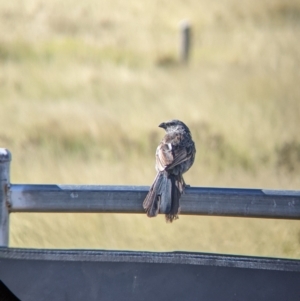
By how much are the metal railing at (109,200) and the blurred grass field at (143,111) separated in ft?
10.5

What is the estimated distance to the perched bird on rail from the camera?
12.5ft

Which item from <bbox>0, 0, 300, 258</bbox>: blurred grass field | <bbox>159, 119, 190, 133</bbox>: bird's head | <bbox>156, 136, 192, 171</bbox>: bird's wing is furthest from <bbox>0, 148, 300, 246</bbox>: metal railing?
<bbox>0, 0, 300, 258</bbox>: blurred grass field

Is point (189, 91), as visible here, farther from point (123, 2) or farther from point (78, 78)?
point (123, 2)

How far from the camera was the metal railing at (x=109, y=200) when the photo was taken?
3605mm

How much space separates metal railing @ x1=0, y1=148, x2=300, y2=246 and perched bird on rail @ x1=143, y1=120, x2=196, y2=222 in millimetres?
162

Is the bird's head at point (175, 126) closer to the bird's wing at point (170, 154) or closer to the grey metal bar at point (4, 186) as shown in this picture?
the bird's wing at point (170, 154)

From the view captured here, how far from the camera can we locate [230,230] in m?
7.74

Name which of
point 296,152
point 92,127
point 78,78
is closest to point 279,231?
point 296,152

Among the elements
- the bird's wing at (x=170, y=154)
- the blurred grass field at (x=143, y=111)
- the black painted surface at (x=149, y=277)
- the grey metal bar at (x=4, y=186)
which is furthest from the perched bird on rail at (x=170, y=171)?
the blurred grass field at (x=143, y=111)

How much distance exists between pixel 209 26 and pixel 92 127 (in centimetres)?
1266

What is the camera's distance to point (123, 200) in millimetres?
3639

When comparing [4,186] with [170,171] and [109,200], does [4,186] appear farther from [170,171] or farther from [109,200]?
[170,171]

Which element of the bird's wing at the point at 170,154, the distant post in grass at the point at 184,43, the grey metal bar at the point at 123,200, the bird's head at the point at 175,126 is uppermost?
the distant post in grass at the point at 184,43

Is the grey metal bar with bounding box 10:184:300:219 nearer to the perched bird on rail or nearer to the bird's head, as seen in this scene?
the perched bird on rail
